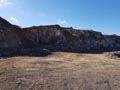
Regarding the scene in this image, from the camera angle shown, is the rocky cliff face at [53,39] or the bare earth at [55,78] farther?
the rocky cliff face at [53,39]

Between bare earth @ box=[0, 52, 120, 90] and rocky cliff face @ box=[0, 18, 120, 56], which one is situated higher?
rocky cliff face @ box=[0, 18, 120, 56]

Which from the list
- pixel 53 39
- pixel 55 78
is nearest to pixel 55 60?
pixel 55 78

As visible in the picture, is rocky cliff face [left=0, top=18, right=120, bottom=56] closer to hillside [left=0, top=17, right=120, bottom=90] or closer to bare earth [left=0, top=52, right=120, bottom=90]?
hillside [left=0, top=17, right=120, bottom=90]

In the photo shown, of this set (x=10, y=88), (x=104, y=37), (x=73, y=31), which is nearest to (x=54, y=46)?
(x=73, y=31)

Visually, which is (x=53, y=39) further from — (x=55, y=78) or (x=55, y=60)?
(x=55, y=78)

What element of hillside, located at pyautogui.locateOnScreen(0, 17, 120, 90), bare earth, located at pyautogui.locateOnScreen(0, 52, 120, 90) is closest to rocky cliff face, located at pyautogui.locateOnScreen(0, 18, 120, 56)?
hillside, located at pyautogui.locateOnScreen(0, 17, 120, 90)

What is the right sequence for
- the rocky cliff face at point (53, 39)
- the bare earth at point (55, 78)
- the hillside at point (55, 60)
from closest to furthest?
1. the bare earth at point (55, 78)
2. the hillside at point (55, 60)
3. the rocky cliff face at point (53, 39)

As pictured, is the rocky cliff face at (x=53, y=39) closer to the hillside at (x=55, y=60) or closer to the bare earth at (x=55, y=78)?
the hillside at (x=55, y=60)

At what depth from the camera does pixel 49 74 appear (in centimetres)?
1427

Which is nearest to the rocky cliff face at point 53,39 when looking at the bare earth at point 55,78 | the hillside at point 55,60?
the hillside at point 55,60

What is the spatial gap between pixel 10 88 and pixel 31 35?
1944cm

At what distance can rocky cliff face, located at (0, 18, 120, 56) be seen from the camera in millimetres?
26312

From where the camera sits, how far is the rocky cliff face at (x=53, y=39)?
86.3 feet

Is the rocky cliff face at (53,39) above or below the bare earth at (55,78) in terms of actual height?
above
